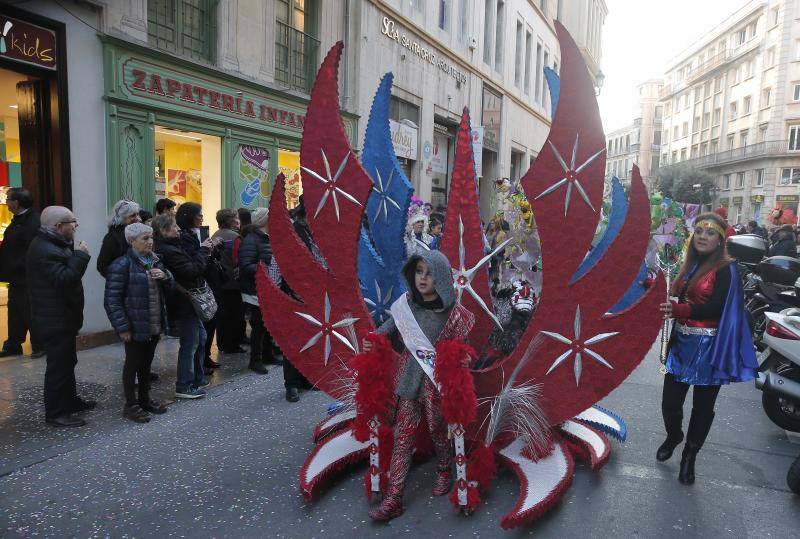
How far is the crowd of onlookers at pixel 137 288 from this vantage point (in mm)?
4234

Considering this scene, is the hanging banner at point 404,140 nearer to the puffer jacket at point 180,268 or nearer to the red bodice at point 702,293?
the puffer jacket at point 180,268

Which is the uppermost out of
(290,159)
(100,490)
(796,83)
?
(796,83)

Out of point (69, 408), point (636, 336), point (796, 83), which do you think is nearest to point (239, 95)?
point (69, 408)

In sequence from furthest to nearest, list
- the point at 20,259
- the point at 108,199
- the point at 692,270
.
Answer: the point at 108,199 → the point at 20,259 → the point at 692,270

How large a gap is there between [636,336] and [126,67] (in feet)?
22.7

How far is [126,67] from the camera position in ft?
23.5

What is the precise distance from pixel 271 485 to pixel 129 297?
1939 mm

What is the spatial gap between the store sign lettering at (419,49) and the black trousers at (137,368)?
10.7 metres

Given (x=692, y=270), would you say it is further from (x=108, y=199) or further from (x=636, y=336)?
(x=108, y=199)

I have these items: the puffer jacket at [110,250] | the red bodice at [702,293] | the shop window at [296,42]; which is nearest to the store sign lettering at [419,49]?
the shop window at [296,42]

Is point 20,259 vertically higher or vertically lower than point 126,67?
lower

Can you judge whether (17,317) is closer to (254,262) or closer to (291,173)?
(254,262)

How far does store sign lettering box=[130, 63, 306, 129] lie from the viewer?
746cm

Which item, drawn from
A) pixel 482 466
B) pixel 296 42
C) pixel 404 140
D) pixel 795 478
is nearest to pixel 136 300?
pixel 482 466
